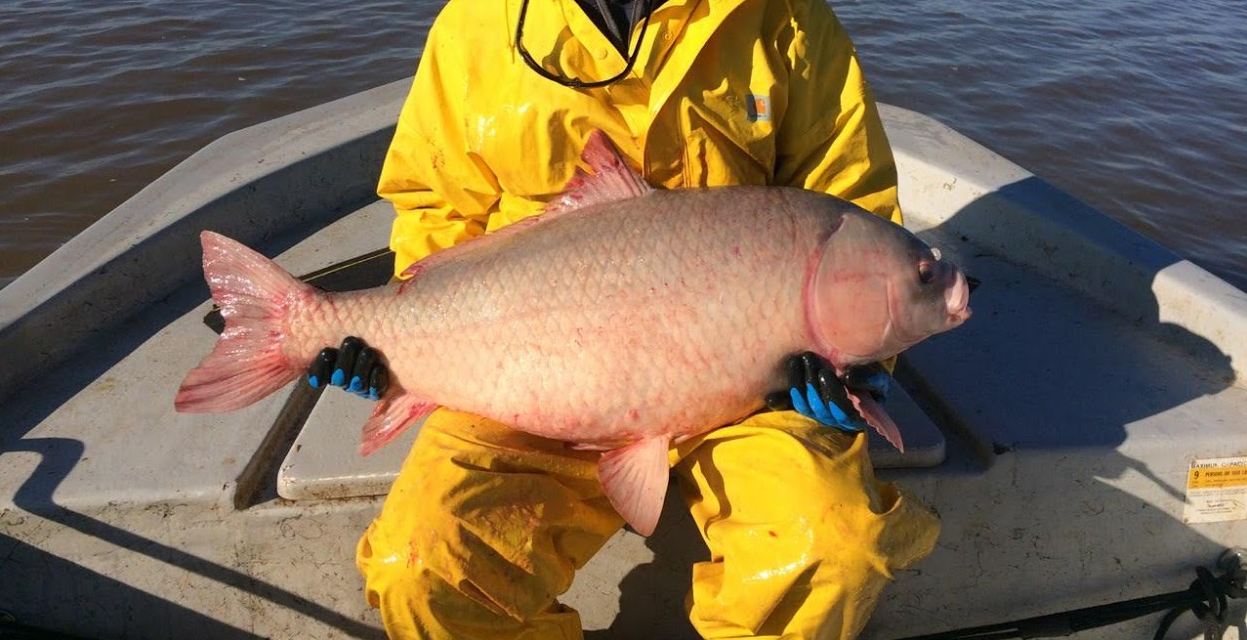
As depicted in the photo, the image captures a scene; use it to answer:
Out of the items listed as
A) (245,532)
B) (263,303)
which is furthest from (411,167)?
(245,532)

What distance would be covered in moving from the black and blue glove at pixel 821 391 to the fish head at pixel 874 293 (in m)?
0.05

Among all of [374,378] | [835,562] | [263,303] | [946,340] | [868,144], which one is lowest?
[946,340]

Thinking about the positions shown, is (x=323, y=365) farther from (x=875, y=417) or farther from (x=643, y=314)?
(x=875, y=417)

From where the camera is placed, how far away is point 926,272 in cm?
220

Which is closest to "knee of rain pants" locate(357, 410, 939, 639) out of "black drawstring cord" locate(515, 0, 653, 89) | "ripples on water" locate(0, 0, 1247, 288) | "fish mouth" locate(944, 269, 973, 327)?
"fish mouth" locate(944, 269, 973, 327)

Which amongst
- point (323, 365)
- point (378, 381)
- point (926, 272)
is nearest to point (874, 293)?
point (926, 272)

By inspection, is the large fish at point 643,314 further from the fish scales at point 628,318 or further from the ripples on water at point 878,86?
the ripples on water at point 878,86

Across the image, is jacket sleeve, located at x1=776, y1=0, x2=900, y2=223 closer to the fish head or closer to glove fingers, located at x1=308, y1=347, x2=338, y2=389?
the fish head

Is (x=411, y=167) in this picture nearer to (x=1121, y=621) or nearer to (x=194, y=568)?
(x=194, y=568)

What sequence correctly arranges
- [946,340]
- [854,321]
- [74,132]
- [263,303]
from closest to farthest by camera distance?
[854,321] < [263,303] < [946,340] < [74,132]

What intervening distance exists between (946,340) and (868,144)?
1065 mm

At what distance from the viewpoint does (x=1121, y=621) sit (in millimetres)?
2564

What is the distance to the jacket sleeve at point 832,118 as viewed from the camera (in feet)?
8.06

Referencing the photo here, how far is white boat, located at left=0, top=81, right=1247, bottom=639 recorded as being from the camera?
245 centimetres
